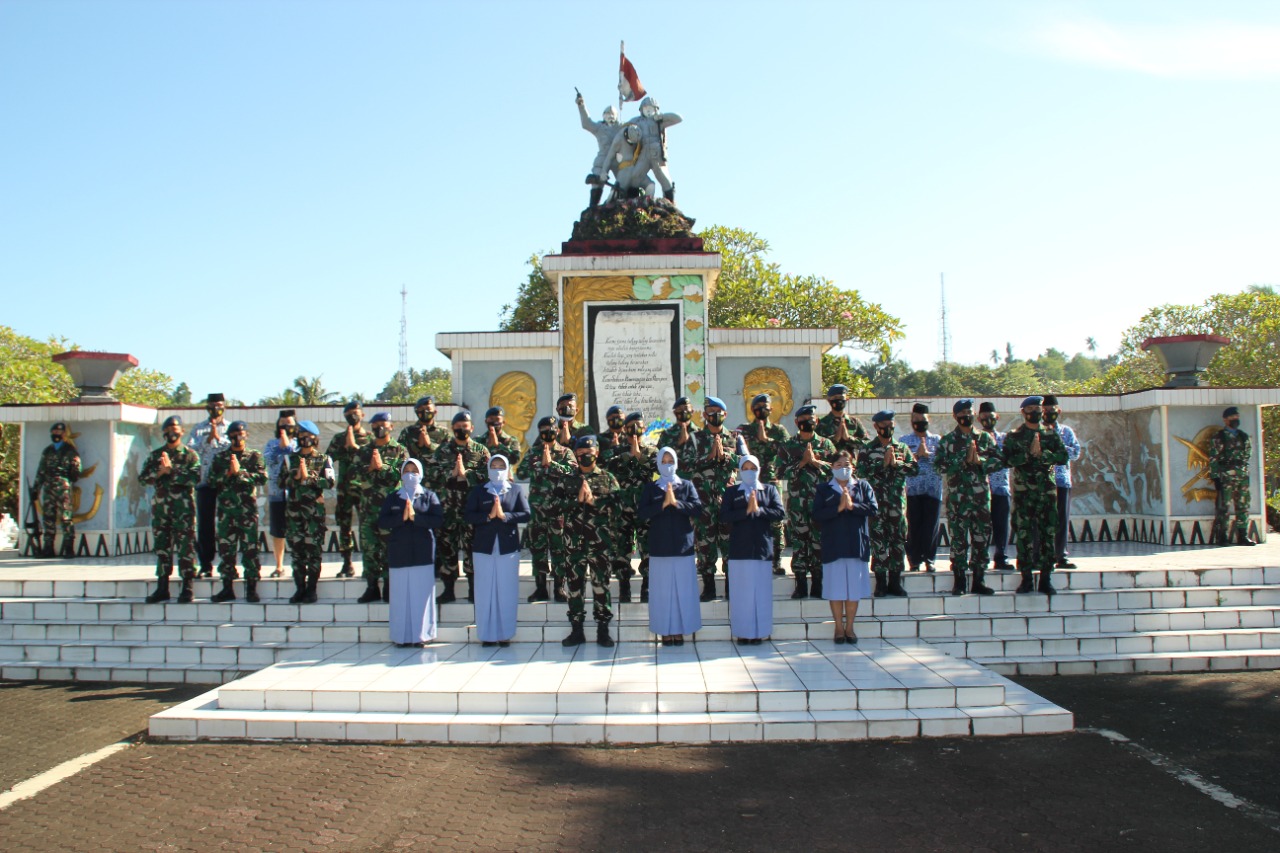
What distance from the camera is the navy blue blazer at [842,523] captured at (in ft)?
23.9

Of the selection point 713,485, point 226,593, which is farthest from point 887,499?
point 226,593

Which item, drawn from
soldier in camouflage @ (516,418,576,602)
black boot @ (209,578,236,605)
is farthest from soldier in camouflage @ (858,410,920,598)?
black boot @ (209,578,236,605)

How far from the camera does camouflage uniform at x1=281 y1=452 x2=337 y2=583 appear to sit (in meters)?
8.09

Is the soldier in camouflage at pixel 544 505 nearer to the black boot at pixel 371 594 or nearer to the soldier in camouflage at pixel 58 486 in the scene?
the black boot at pixel 371 594

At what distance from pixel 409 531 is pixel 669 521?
6.77 feet

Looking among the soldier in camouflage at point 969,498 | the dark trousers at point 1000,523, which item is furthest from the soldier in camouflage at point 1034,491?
the dark trousers at point 1000,523

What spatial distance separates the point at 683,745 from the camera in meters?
5.63

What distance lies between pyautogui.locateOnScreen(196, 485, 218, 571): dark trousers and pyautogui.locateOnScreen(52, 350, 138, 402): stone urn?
177 inches

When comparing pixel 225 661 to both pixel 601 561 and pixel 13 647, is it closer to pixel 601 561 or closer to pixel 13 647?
pixel 13 647

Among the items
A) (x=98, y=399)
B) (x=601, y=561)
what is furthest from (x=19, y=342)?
(x=601, y=561)

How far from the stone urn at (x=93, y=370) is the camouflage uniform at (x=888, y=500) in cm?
980

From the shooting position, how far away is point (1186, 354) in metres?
12.3

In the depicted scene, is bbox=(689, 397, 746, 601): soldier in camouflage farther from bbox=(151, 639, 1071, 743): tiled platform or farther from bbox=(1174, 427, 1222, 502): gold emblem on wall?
bbox=(1174, 427, 1222, 502): gold emblem on wall

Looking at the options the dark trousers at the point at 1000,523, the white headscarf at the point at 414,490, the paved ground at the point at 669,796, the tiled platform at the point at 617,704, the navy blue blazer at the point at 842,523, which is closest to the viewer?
the paved ground at the point at 669,796
